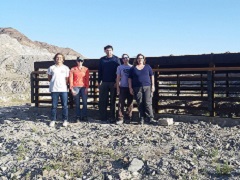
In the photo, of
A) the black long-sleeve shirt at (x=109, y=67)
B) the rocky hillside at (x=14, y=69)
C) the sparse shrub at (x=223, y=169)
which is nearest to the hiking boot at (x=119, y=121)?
the black long-sleeve shirt at (x=109, y=67)

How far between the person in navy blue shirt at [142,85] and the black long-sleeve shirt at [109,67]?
635 millimetres

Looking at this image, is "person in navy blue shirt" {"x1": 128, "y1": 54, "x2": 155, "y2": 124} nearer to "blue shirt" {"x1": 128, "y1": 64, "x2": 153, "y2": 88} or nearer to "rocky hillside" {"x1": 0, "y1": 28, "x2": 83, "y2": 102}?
"blue shirt" {"x1": 128, "y1": 64, "x2": 153, "y2": 88}

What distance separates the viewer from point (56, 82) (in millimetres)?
9969

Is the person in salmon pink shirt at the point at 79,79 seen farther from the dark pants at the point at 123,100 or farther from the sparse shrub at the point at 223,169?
the sparse shrub at the point at 223,169

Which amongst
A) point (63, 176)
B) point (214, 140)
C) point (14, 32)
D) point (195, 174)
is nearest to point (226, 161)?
point (195, 174)

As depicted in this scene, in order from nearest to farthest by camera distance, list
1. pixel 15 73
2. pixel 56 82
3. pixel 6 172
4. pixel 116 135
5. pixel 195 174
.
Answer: pixel 195 174, pixel 6 172, pixel 116 135, pixel 56 82, pixel 15 73

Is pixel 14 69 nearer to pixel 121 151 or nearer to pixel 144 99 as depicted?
pixel 144 99

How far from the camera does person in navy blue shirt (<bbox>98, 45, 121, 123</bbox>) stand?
9.89 m

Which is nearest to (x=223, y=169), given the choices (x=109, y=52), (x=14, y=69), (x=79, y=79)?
(x=109, y=52)

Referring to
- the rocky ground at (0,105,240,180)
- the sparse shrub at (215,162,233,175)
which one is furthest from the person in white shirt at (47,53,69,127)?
the sparse shrub at (215,162,233,175)

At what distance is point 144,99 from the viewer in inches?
375

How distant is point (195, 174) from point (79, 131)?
3931mm

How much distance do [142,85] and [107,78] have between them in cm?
114

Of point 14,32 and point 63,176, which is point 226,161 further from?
point 14,32
